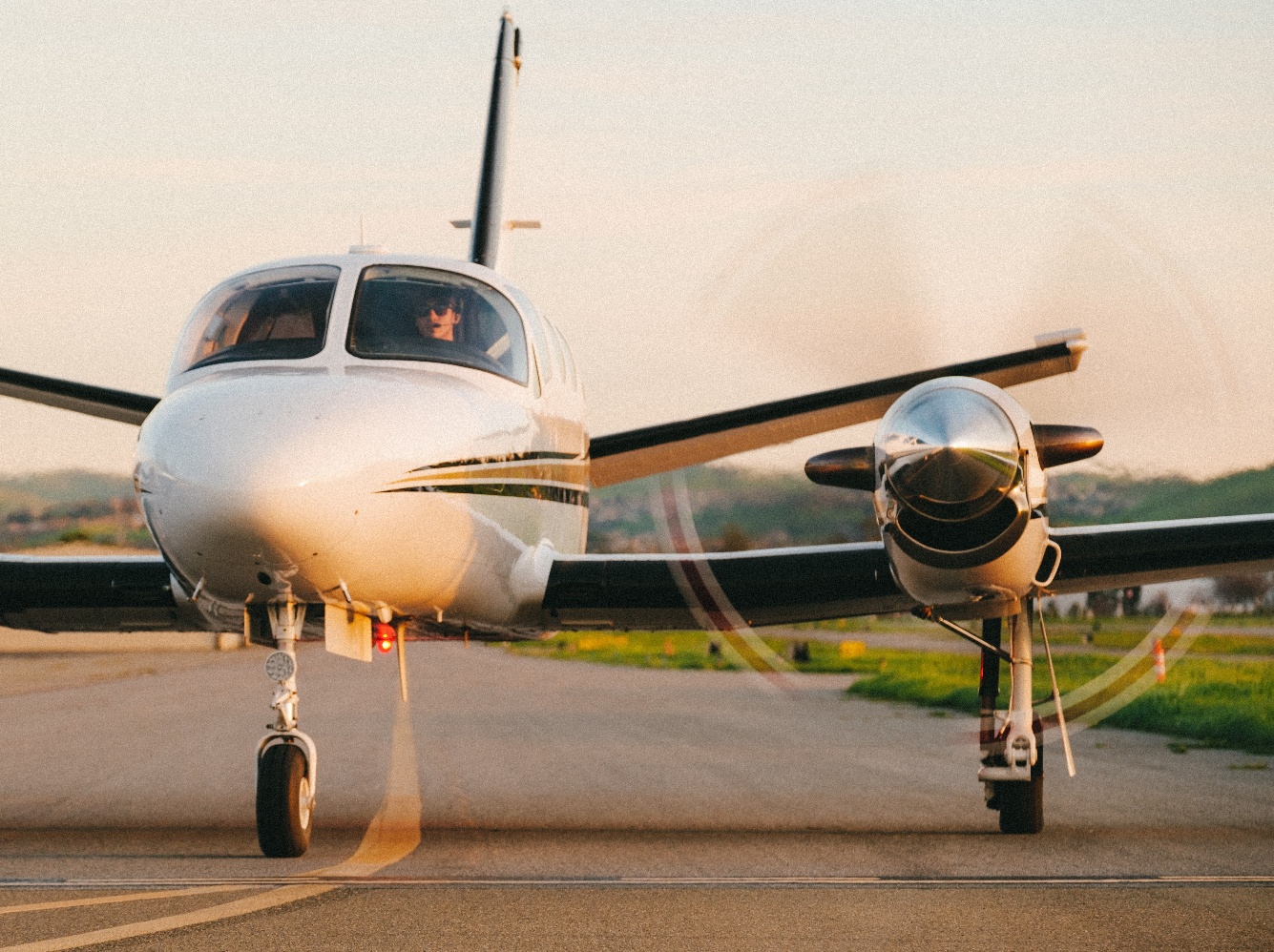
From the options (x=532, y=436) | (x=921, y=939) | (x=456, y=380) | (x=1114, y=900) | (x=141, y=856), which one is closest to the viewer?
(x=921, y=939)

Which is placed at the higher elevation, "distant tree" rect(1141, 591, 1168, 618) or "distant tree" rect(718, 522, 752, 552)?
"distant tree" rect(718, 522, 752, 552)

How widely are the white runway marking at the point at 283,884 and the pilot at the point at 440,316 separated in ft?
9.25

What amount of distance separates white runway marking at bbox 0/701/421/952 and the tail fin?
6761mm

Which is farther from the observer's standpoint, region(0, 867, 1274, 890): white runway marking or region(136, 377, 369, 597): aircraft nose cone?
region(136, 377, 369, 597): aircraft nose cone

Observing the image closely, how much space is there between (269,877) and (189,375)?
107 inches

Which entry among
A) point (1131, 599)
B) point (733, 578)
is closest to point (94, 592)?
point (733, 578)

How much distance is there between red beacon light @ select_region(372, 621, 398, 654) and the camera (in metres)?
9.48

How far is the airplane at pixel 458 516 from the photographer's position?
25.0ft

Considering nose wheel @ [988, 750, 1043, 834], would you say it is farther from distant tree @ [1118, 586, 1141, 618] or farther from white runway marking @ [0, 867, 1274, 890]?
white runway marking @ [0, 867, 1274, 890]

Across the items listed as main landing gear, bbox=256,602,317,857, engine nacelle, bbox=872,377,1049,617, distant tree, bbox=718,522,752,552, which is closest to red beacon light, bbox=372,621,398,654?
main landing gear, bbox=256,602,317,857

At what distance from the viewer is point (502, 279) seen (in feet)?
33.5

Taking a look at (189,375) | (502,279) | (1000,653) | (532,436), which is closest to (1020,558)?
(1000,653)

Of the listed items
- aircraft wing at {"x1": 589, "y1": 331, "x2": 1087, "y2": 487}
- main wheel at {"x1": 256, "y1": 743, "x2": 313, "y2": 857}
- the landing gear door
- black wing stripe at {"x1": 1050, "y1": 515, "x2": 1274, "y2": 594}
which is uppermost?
aircraft wing at {"x1": 589, "y1": 331, "x2": 1087, "y2": 487}

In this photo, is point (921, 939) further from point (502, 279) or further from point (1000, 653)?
point (502, 279)
